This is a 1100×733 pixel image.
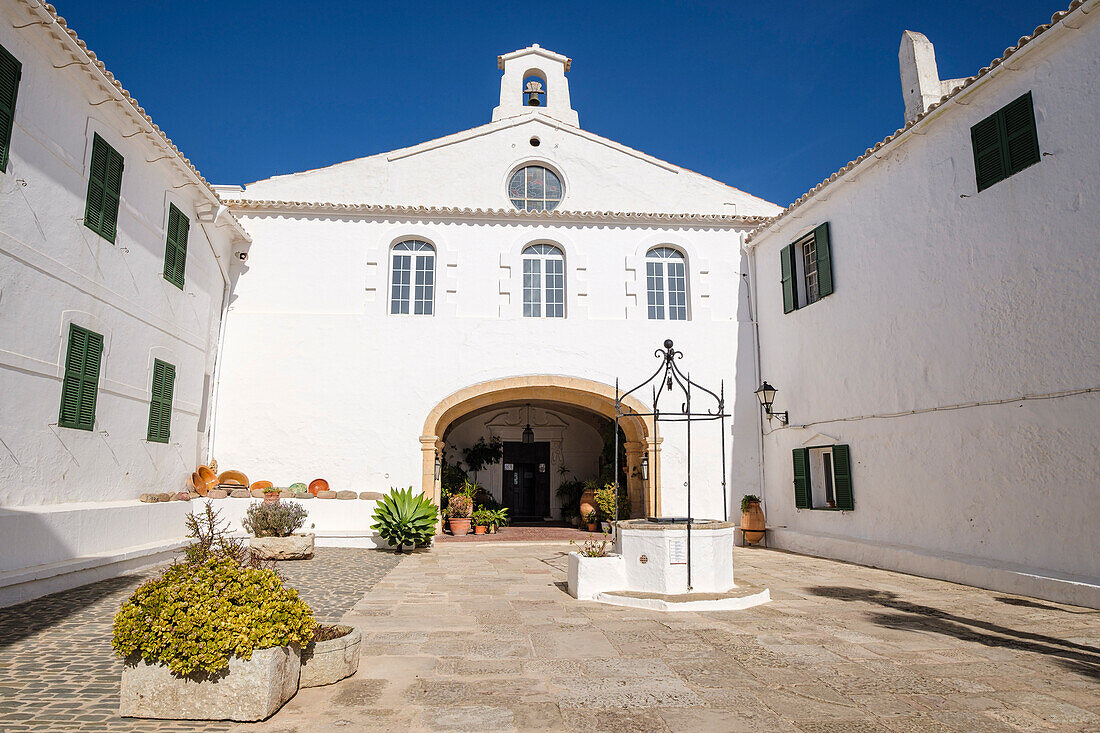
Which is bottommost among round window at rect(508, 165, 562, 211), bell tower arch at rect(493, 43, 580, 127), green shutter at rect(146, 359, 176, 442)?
green shutter at rect(146, 359, 176, 442)

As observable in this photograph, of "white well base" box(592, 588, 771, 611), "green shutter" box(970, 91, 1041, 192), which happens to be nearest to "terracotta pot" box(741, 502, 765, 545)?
"white well base" box(592, 588, 771, 611)

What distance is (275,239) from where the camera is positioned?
510 inches

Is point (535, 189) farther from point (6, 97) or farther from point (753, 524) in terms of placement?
point (6, 97)

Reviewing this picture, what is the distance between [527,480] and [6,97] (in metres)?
14.2

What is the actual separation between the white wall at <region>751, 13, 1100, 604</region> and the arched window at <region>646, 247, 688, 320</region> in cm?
274

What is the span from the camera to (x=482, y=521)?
46.7ft

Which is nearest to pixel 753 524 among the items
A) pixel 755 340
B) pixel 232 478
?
pixel 755 340

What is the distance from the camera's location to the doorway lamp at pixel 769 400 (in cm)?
1220

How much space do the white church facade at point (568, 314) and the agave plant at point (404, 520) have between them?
22.9 inches

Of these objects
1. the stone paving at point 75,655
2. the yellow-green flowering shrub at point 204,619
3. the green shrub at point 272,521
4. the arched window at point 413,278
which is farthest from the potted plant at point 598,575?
the arched window at point 413,278

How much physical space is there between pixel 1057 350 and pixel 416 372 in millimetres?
9436

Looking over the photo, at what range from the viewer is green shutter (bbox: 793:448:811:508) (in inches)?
451

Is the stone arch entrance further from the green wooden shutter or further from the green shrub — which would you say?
the green wooden shutter

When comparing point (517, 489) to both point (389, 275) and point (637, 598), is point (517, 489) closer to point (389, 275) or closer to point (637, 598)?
point (389, 275)
